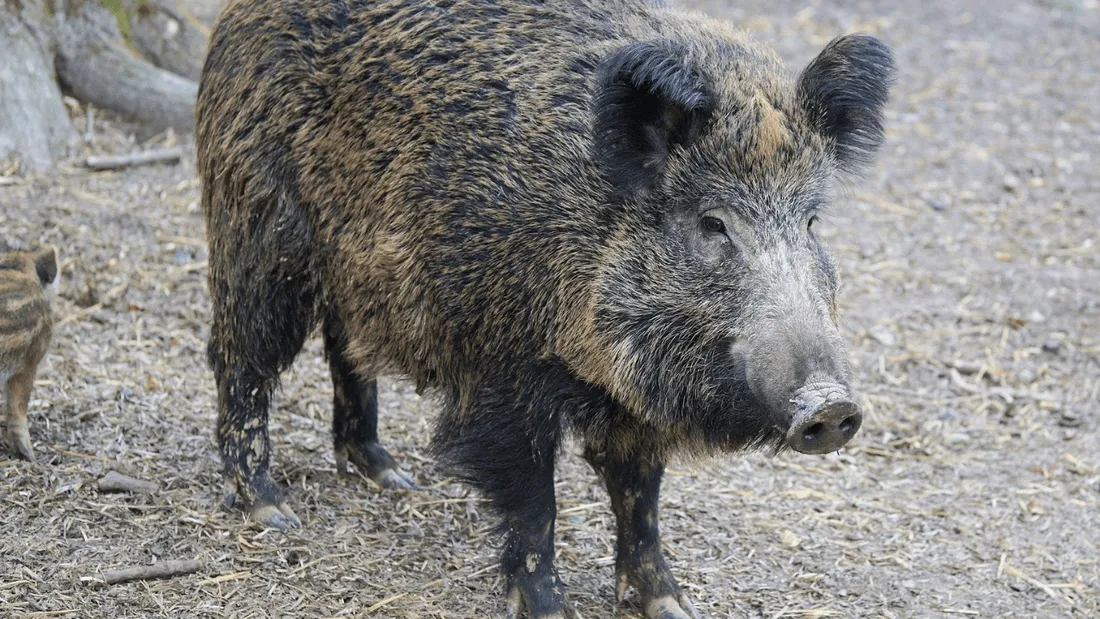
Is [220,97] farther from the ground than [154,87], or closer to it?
farther from the ground

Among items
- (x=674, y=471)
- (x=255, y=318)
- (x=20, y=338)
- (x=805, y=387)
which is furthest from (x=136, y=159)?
(x=805, y=387)

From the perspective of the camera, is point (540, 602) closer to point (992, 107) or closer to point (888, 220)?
point (888, 220)

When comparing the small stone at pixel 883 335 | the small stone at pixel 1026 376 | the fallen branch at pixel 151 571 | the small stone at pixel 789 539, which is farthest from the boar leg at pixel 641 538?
the small stone at pixel 1026 376

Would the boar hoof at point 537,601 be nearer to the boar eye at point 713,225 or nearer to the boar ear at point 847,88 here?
the boar eye at point 713,225

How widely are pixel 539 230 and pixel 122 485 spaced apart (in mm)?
2093

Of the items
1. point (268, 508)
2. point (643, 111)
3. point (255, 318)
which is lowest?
point (268, 508)

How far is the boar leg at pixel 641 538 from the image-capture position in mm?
4355

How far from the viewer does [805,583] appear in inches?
190

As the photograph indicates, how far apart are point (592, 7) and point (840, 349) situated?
1598 millimetres

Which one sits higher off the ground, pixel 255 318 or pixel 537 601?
pixel 255 318

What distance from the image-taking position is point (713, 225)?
3729mm

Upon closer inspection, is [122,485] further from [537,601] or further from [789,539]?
[789,539]

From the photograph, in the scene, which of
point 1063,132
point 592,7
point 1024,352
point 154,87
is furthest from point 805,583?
point 1063,132

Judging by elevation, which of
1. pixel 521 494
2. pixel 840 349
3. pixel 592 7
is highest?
pixel 592 7
